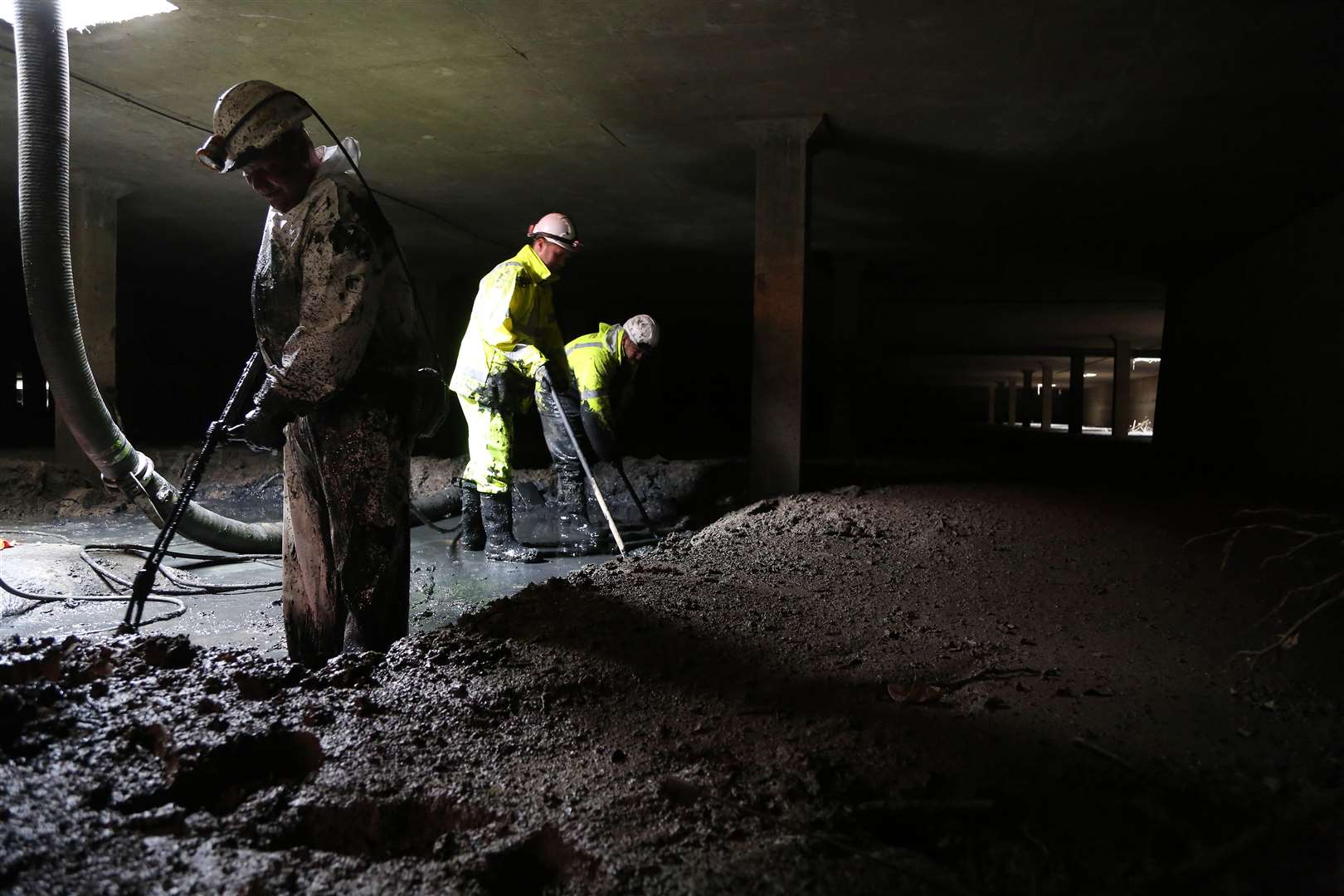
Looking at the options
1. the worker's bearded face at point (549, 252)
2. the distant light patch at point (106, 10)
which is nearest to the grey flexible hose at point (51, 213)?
the distant light patch at point (106, 10)

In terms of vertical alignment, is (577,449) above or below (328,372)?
below

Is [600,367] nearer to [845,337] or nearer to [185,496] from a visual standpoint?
[185,496]

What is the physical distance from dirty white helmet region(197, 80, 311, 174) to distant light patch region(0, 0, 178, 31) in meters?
2.56

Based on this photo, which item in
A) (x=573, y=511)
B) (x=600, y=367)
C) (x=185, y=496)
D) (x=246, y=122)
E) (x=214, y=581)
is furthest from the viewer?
(x=600, y=367)

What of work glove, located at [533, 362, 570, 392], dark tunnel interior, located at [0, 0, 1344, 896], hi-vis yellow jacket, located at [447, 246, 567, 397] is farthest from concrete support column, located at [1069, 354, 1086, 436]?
hi-vis yellow jacket, located at [447, 246, 567, 397]

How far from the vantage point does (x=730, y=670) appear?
236 centimetres

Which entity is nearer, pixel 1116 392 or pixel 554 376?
pixel 554 376

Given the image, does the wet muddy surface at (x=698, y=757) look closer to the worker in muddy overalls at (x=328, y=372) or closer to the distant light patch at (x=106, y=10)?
the worker in muddy overalls at (x=328, y=372)

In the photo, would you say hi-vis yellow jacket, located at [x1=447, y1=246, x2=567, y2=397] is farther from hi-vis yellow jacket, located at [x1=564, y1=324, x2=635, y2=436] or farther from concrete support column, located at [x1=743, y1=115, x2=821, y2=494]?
concrete support column, located at [x1=743, y1=115, x2=821, y2=494]

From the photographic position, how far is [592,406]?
645 cm

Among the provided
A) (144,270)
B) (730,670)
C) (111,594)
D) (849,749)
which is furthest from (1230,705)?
(144,270)

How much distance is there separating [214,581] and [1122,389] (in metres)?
18.9

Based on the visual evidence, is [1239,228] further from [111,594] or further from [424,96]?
[111,594]

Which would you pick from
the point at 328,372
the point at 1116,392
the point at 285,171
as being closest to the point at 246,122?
the point at 285,171
